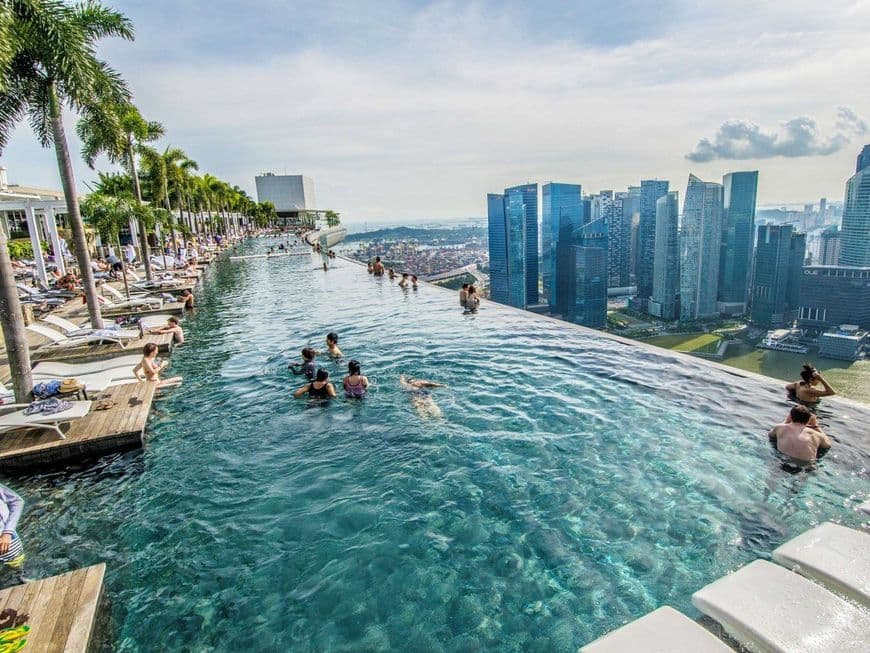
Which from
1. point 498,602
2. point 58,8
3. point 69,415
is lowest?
point 498,602

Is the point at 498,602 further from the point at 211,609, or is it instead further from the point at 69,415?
the point at 69,415

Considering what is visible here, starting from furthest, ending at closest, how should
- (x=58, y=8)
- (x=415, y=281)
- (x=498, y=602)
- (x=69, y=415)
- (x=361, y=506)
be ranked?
(x=415, y=281) < (x=58, y=8) < (x=69, y=415) < (x=361, y=506) < (x=498, y=602)

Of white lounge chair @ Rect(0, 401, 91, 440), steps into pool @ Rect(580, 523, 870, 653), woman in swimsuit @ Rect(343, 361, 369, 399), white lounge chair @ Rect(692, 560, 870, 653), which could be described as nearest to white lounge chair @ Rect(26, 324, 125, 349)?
white lounge chair @ Rect(0, 401, 91, 440)

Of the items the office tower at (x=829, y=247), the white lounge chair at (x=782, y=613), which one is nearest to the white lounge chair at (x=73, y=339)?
the white lounge chair at (x=782, y=613)

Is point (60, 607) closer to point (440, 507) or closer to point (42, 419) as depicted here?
point (440, 507)

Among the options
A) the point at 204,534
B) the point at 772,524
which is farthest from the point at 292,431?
the point at 772,524

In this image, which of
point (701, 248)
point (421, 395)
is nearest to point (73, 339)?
point (421, 395)
